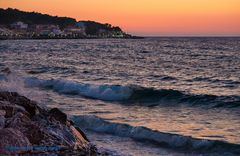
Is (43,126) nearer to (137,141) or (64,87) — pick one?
(137,141)

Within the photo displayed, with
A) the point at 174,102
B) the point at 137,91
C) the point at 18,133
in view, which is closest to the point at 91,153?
the point at 18,133

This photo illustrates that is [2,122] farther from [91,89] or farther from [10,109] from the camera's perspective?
[91,89]

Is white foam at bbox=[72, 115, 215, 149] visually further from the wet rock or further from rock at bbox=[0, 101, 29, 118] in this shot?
the wet rock

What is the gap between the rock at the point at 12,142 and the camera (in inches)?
266

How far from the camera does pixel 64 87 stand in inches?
1038

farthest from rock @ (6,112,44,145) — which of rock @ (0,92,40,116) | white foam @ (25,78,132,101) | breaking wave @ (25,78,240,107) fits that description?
white foam @ (25,78,132,101)

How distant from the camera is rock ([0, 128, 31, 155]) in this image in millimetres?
6746

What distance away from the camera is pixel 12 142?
6.94 m

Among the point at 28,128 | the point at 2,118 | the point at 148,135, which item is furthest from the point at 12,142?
the point at 148,135

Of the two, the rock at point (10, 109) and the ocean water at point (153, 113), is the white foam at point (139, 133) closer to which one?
the ocean water at point (153, 113)

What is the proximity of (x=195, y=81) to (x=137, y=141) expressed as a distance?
685 inches

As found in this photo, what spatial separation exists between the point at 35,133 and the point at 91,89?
669 inches

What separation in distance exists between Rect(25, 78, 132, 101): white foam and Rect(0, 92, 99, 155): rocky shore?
12.9m

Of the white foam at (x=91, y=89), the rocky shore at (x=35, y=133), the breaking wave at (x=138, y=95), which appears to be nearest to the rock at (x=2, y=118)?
the rocky shore at (x=35, y=133)
